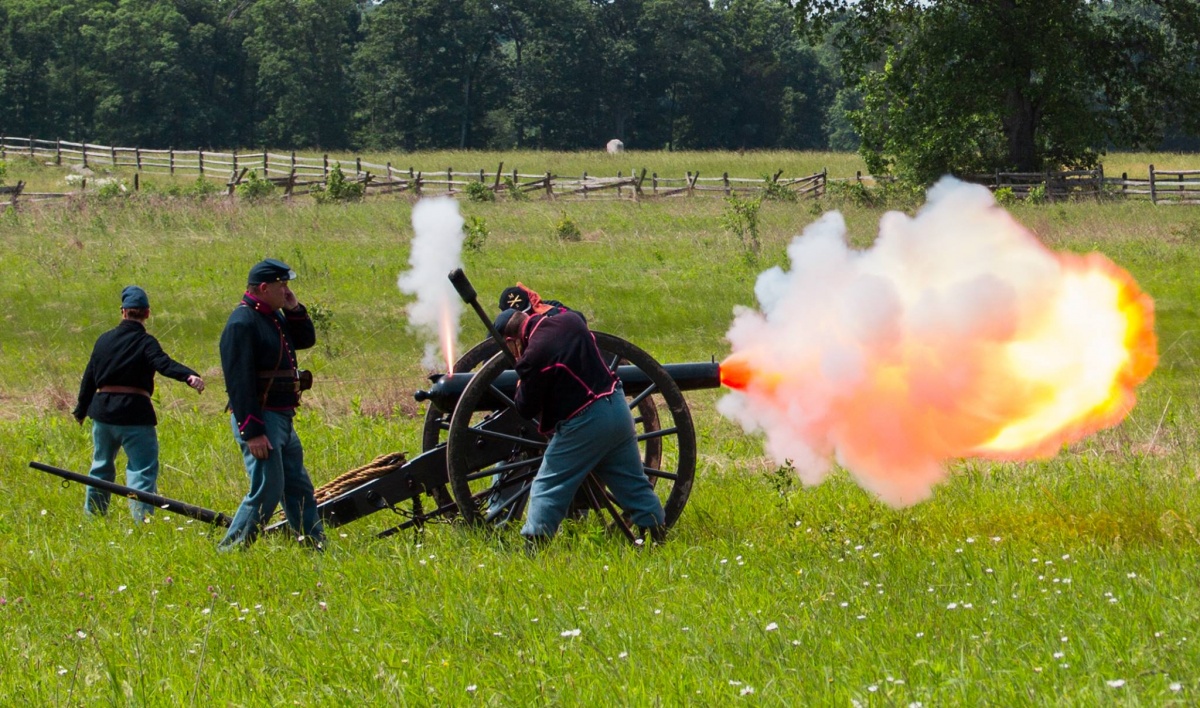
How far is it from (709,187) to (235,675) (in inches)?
1444

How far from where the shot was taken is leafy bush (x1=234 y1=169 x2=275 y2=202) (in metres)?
32.3

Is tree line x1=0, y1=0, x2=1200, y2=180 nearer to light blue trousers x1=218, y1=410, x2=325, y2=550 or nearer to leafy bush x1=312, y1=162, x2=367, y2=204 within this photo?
leafy bush x1=312, y1=162, x2=367, y2=204

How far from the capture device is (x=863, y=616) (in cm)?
509

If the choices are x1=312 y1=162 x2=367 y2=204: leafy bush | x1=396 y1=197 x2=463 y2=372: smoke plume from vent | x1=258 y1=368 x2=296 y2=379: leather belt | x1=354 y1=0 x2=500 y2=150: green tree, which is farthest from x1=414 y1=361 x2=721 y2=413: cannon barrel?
x1=354 y1=0 x2=500 y2=150: green tree

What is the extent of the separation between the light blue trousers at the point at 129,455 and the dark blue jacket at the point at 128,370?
0.06 metres

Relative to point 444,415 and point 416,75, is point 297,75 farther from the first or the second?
point 444,415

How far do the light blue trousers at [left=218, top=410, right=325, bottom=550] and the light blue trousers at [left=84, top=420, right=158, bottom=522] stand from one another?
140 cm

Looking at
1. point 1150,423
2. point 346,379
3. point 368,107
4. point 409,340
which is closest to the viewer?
point 1150,423

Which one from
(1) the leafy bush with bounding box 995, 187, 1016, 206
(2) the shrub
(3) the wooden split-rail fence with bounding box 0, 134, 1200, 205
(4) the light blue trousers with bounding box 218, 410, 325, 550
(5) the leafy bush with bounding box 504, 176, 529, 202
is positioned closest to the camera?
(4) the light blue trousers with bounding box 218, 410, 325, 550

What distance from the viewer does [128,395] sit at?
8.12 meters

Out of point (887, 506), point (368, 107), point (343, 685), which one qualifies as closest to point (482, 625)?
point (343, 685)

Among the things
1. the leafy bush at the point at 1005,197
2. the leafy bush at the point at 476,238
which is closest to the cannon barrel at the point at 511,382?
the leafy bush at the point at 476,238

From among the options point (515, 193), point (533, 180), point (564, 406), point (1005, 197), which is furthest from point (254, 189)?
point (564, 406)

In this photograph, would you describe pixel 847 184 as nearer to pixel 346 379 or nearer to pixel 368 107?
pixel 346 379
